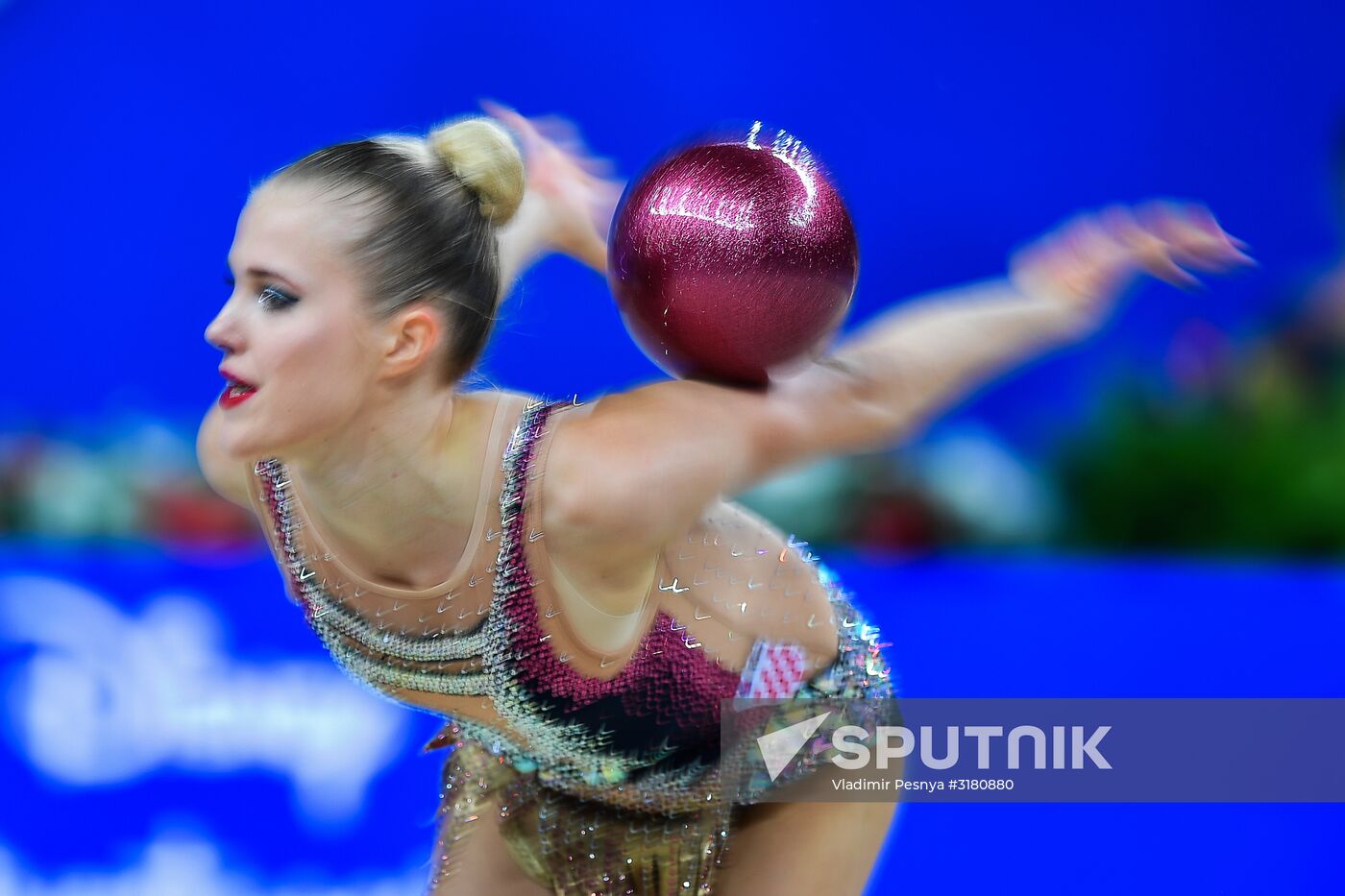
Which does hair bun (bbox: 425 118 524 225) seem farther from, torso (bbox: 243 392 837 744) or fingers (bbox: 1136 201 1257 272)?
fingers (bbox: 1136 201 1257 272)

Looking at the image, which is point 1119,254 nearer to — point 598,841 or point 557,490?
point 557,490

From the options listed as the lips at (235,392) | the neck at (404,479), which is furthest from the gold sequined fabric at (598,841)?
the lips at (235,392)

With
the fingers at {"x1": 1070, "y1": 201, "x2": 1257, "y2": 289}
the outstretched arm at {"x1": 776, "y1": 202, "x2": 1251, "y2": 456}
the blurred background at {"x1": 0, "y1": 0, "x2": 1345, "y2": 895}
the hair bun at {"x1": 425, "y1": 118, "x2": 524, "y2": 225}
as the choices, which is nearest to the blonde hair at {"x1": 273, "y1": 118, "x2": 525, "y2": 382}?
the hair bun at {"x1": 425, "y1": 118, "x2": 524, "y2": 225}

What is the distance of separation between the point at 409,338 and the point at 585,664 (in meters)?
0.39

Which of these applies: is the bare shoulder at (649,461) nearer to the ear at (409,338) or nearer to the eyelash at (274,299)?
the ear at (409,338)

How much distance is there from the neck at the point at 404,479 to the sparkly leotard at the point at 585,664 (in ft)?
0.08

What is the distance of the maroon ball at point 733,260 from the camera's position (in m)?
1.41

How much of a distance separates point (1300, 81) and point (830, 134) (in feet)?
5.25

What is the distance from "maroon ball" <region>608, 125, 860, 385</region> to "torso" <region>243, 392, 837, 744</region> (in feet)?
0.46

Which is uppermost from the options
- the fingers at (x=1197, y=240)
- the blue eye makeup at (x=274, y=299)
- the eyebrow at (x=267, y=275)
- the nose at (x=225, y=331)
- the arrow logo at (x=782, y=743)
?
the fingers at (x=1197, y=240)

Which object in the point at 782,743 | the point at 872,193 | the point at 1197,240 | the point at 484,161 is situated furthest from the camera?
the point at 872,193

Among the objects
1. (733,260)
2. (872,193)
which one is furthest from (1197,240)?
(872,193)

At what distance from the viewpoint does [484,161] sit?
1.46m

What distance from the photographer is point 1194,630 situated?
Result: 10.4ft
